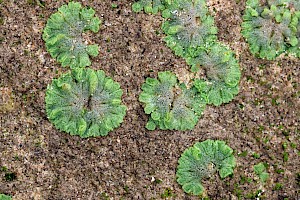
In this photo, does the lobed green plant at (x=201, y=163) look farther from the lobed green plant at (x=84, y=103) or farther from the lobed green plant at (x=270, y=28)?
the lobed green plant at (x=270, y=28)

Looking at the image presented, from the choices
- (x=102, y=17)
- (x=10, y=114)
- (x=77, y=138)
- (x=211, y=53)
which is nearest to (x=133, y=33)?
(x=102, y=17)

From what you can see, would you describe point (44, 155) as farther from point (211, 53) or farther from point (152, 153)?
point (211, 53)

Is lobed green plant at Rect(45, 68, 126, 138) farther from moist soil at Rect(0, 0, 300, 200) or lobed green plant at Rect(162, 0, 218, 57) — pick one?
lobed green plant at Rect(162, 0, 218, 57)

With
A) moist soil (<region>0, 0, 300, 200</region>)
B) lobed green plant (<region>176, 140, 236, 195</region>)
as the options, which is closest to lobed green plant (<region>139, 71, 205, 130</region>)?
moist soil (<region>0, 0, 300, 200</region>)

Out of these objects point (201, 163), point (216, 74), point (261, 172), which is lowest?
point (261, 172)

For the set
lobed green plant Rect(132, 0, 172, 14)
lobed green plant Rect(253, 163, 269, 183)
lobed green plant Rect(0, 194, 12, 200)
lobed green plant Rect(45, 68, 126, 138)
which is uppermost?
lobed green plant Rect(132, 0, 172, 14)

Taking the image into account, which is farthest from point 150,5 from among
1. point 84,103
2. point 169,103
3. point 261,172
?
point 261,172

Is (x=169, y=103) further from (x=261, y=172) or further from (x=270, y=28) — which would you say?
(x=270, y=28)

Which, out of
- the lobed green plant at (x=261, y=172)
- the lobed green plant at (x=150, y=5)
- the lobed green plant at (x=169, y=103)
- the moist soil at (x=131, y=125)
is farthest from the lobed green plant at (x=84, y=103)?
the lobed green plant at (x=261, y=172)
